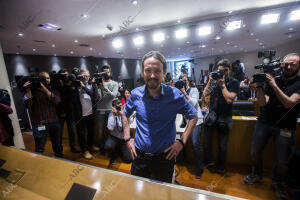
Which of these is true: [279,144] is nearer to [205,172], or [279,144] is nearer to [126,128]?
[205,172]

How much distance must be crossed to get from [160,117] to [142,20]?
9.29 feet

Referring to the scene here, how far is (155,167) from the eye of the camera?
0.95 metres

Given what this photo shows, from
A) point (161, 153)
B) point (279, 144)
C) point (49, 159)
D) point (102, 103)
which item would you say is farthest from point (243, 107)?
point (49, 159)

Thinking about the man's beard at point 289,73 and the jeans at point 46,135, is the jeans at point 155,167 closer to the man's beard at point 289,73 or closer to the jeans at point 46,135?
the man's beard at point 289,73

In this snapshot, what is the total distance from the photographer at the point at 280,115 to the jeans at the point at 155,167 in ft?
3.83

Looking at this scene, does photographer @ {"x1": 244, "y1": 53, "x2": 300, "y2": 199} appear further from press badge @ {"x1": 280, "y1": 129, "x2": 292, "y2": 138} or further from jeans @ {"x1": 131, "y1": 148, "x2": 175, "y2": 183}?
jeans @ {"x1": 131, "y1": 148, "x2": 175, "y2": 183}

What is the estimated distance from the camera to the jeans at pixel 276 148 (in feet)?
4.17

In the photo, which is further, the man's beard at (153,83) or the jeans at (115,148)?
the jeans at (115,148)

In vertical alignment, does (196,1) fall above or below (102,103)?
above

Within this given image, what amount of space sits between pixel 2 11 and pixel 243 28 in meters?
5.38

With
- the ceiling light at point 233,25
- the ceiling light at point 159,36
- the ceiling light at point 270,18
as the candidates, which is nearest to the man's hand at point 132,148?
the ceiling light at point 159,36

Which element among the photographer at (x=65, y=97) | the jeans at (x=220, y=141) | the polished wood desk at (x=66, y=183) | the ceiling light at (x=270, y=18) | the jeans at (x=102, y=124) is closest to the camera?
the polished wood desk at (x=66, y=183)

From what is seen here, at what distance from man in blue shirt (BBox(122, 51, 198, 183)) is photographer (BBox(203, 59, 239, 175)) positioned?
0.81 metres

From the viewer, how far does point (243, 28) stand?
3.53m
